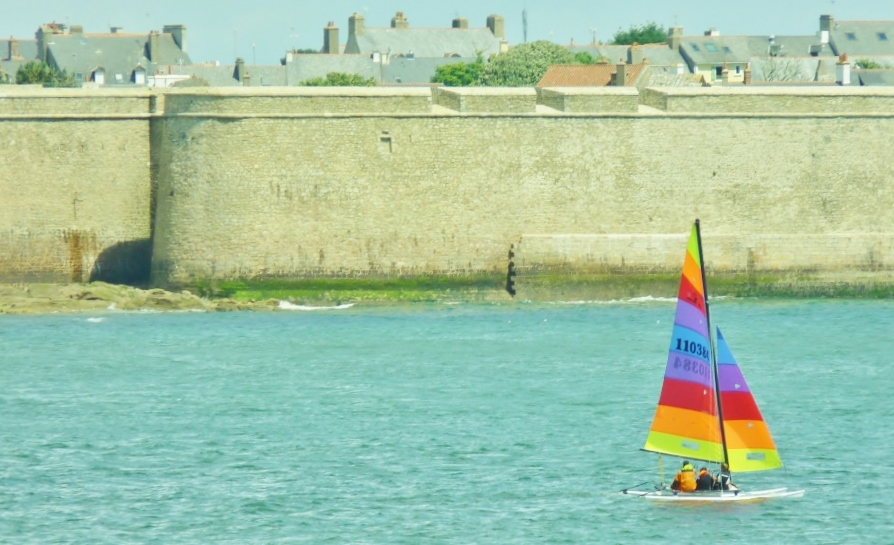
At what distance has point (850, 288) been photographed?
40938 mm

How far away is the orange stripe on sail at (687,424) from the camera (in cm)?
2438

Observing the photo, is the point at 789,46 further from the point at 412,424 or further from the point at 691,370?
the point at 691,370

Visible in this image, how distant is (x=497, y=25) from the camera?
87.6 meters

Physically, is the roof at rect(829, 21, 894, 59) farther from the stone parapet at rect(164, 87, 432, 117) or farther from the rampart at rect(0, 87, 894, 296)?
the stone parapet at rect(164, 87, 432, 117)

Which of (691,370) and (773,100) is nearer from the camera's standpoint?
(691,370)

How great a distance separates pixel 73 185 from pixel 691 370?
19138 millimetres

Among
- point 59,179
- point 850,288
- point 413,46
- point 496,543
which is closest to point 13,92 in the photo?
point 59,179

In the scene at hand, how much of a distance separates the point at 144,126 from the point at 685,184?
1096cm

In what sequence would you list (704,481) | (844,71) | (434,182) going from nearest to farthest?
(704,481), (434,182), (844,71)

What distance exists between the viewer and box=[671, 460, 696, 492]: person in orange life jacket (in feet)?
79.4

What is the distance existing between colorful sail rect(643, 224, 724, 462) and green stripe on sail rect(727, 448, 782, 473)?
0.65 ft

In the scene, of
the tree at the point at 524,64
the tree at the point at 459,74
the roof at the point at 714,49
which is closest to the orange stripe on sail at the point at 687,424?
the tree at the point at 524,64

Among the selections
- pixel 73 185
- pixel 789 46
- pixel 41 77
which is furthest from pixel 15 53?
pixel 73 185

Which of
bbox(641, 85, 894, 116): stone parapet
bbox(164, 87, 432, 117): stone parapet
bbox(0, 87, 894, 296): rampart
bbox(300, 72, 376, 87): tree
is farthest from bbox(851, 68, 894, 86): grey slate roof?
bbox(164, 87, 432, 117): stone parapet
